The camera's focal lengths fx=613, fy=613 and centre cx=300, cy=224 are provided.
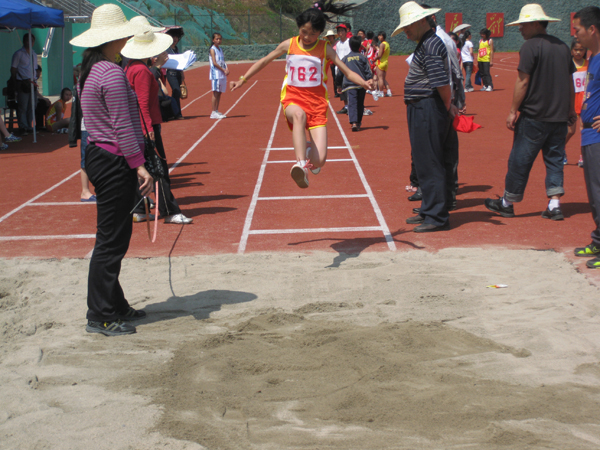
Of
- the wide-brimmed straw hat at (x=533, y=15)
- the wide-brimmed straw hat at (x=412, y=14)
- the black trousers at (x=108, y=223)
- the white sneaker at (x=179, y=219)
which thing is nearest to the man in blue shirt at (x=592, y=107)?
the wide-brimmed straw hat at (x=533, y=15)

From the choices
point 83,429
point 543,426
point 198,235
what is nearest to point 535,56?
point 198,235

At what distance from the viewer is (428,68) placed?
651cm

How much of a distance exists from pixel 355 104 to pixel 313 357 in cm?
1091

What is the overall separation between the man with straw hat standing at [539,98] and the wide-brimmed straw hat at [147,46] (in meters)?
3.83

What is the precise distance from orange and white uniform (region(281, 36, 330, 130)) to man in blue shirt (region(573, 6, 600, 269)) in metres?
2.38

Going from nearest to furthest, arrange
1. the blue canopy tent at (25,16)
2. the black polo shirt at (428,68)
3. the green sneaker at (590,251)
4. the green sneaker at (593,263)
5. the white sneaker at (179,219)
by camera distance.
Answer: the green sneaker at (593,263), the green sneaker at (590,251), the black polo shirt at (428,68), the white sneaker at (179,219), the blue canopy tent at (25,16)

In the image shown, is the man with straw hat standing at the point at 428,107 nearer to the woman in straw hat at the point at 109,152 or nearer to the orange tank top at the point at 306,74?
the orange tank top at the point at 306,74

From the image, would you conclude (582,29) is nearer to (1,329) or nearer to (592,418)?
(592,418)

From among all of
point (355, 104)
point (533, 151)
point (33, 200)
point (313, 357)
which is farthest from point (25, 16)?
point (313, 357)

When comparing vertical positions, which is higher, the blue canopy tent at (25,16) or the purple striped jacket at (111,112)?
the blue canopy tent at (25,16)

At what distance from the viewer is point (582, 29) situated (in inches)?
219

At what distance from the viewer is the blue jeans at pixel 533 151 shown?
7.00m

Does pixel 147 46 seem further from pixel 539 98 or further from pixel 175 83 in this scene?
pixel 175 83

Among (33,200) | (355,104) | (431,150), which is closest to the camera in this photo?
(431,150)
